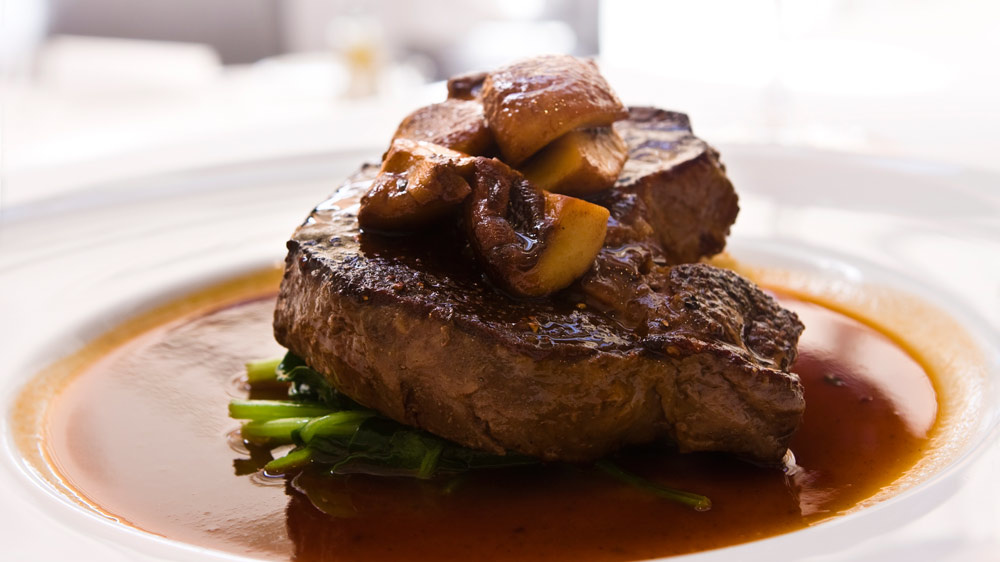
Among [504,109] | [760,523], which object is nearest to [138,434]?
[504,109]

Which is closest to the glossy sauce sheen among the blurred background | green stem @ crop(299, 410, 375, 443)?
green stem @ crop(299, 410, 375, 443)

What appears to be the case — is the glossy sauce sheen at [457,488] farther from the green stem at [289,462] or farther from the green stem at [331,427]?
the green stem at [331,427]

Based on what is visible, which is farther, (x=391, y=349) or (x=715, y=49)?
(x=715, y=49)

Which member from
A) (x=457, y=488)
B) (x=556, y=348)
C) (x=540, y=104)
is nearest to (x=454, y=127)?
Result: (x=540, y=104)

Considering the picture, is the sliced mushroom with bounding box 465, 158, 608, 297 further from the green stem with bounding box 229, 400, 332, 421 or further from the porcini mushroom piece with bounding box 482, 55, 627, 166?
the green stem with bounding box 229, 400, 332, 421

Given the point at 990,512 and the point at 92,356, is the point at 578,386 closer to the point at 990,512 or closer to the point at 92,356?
the point at 990,512

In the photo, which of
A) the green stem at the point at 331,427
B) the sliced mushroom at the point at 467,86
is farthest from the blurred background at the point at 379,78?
the green stem at the point at 331,427
